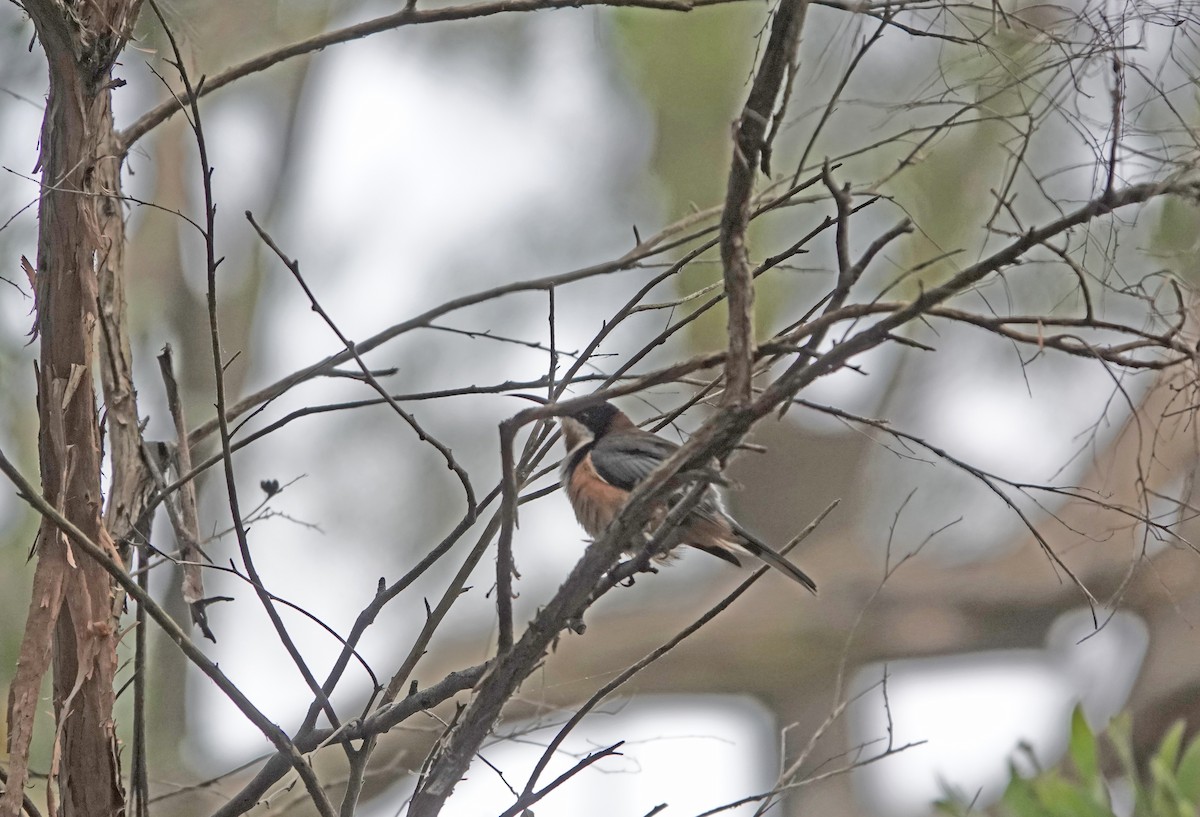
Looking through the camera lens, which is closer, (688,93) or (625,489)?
(625,489)

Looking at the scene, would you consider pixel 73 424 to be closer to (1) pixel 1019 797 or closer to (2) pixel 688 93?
(1) pixel 1019 797

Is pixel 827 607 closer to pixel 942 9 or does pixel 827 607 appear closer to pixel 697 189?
pixel 697 189

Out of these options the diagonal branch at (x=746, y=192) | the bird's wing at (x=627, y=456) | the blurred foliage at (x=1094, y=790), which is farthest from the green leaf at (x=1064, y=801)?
the diagonal branch at (x=746, y=192)

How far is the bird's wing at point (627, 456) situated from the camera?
9.48 ft

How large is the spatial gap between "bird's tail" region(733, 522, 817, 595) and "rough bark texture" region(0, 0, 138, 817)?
4.41 feet

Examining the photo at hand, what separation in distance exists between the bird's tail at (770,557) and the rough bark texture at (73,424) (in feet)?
4.41

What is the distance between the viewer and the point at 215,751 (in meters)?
6.38

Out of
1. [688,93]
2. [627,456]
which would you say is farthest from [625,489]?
[688,93]

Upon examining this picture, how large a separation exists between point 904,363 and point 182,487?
17.8 ft

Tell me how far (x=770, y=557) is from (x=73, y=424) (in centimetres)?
146

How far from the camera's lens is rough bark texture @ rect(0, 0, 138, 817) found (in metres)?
1.85

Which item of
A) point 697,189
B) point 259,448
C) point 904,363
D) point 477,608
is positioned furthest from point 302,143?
point 904,363

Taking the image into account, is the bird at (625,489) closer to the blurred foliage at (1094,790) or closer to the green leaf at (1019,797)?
the blurred foliage at (1094,790)

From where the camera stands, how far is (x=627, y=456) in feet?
9.83
